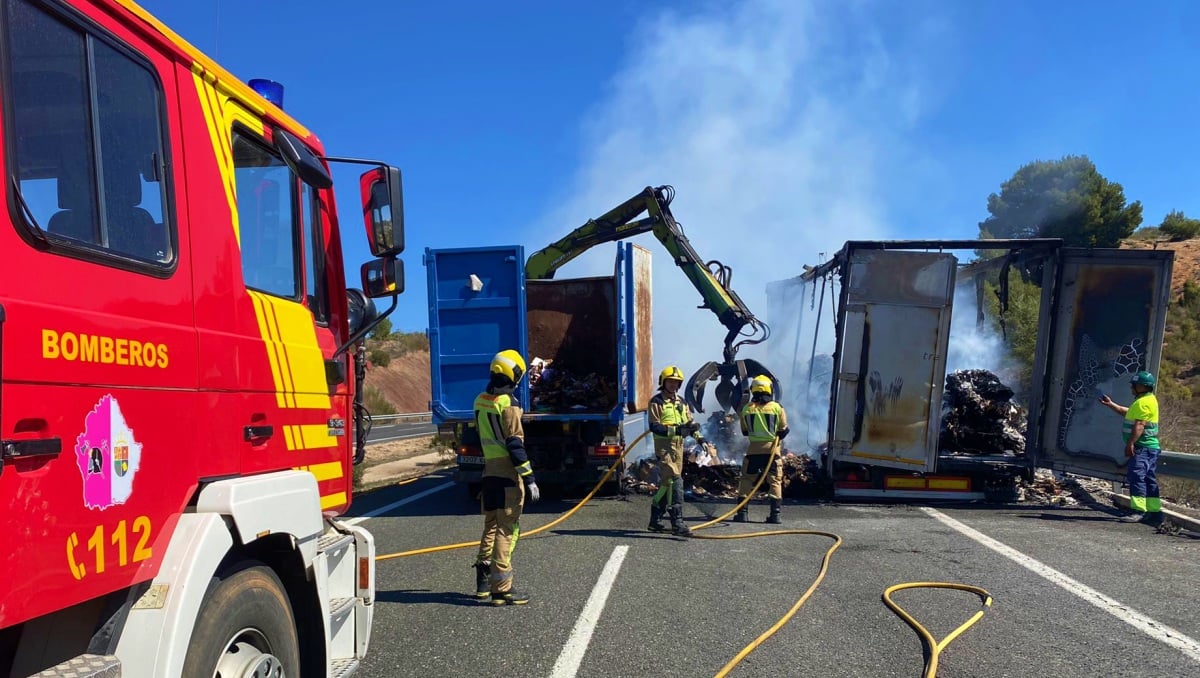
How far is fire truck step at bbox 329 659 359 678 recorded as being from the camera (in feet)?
10.8

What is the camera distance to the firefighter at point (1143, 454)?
875 cm

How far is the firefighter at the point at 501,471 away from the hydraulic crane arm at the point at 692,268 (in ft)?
19.6

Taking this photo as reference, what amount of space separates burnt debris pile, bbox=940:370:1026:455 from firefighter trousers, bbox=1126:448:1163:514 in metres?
2.06

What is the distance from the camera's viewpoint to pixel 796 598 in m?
5.74

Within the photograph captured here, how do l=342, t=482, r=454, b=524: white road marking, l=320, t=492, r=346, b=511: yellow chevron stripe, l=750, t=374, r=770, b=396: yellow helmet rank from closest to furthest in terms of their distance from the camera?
l=320, t=492, r=346, b=511: yellow chevron stripe, l=342, t=482, r=454, b=524: white road marking, l=750, t=374, r=770, b=396: yellow helmet

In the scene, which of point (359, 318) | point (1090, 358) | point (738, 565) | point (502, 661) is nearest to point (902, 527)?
point (738, 565)

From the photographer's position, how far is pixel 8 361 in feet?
5.82

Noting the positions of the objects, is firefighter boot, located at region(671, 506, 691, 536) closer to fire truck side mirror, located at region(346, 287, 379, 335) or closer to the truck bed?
the truck bed

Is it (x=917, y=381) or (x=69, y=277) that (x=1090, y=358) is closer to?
(x=917, y=381)

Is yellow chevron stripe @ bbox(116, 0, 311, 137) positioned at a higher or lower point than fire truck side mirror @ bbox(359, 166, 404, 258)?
higher

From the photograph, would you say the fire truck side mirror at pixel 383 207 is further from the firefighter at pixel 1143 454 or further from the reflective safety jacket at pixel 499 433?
the firefighter at pixel 1143 454

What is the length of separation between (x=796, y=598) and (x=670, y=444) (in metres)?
2.88

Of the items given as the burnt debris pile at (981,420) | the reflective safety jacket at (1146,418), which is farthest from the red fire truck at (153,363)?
the burnt debris pile at (981,420)

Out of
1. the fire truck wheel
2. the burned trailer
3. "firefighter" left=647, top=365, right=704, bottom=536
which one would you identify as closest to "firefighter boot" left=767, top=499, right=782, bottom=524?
"firefighter" left=647, top=365, right=704, bottom=536
